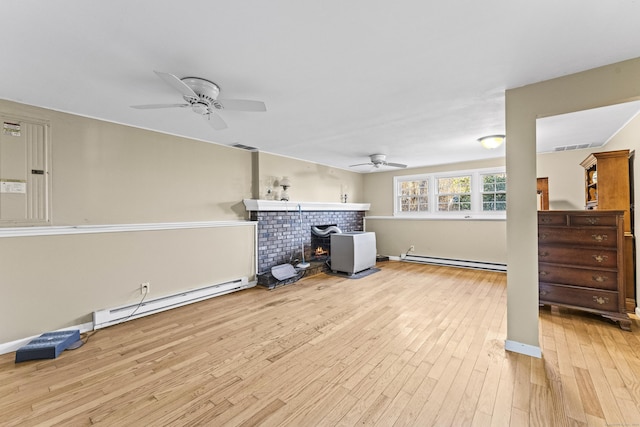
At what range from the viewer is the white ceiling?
1.41 meters

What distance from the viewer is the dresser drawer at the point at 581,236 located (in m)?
2.79

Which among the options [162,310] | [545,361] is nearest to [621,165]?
[545,361]

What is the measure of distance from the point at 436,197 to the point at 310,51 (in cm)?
516

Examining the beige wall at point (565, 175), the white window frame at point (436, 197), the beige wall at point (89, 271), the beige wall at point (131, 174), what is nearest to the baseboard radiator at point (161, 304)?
the beige wall at point (89, 271)

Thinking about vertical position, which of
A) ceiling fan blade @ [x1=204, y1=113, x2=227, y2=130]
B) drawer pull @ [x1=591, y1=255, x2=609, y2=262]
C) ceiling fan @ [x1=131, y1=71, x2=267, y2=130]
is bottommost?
drawer pull @ [x1=591, y1=255, x2=609, y2=262]

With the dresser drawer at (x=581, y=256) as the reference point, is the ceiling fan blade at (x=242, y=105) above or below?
above

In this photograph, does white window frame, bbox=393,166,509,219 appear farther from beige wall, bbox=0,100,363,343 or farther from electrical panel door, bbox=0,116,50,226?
electrical panel door, bbox=0,116,50,226

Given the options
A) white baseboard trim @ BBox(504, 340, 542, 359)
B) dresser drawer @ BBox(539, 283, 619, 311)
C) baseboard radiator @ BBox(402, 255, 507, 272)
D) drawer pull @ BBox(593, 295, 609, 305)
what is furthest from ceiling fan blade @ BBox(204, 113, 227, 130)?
baseboard radiator @ BBox(402, 255, 507, 272)

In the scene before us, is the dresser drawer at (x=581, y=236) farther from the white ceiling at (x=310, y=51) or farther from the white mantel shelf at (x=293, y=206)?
the white mantel shelf at (x=293, y=206)

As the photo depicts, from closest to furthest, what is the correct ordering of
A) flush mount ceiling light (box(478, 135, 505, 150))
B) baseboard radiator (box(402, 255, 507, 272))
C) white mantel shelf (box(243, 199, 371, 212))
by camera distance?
flush mount ceiling light (box(478, 135, 505, 150)), white mantel shelf (box(243, 199, 371, 212)), baseboard radiator (box(402, 255, 507, 272))

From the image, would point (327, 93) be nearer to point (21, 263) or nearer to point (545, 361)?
point (545, 361)

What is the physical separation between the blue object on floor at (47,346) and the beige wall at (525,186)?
3942 mm

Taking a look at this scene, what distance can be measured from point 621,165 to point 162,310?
5817 mm

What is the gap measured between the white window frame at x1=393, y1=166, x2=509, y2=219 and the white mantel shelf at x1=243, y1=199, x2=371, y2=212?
959mm
